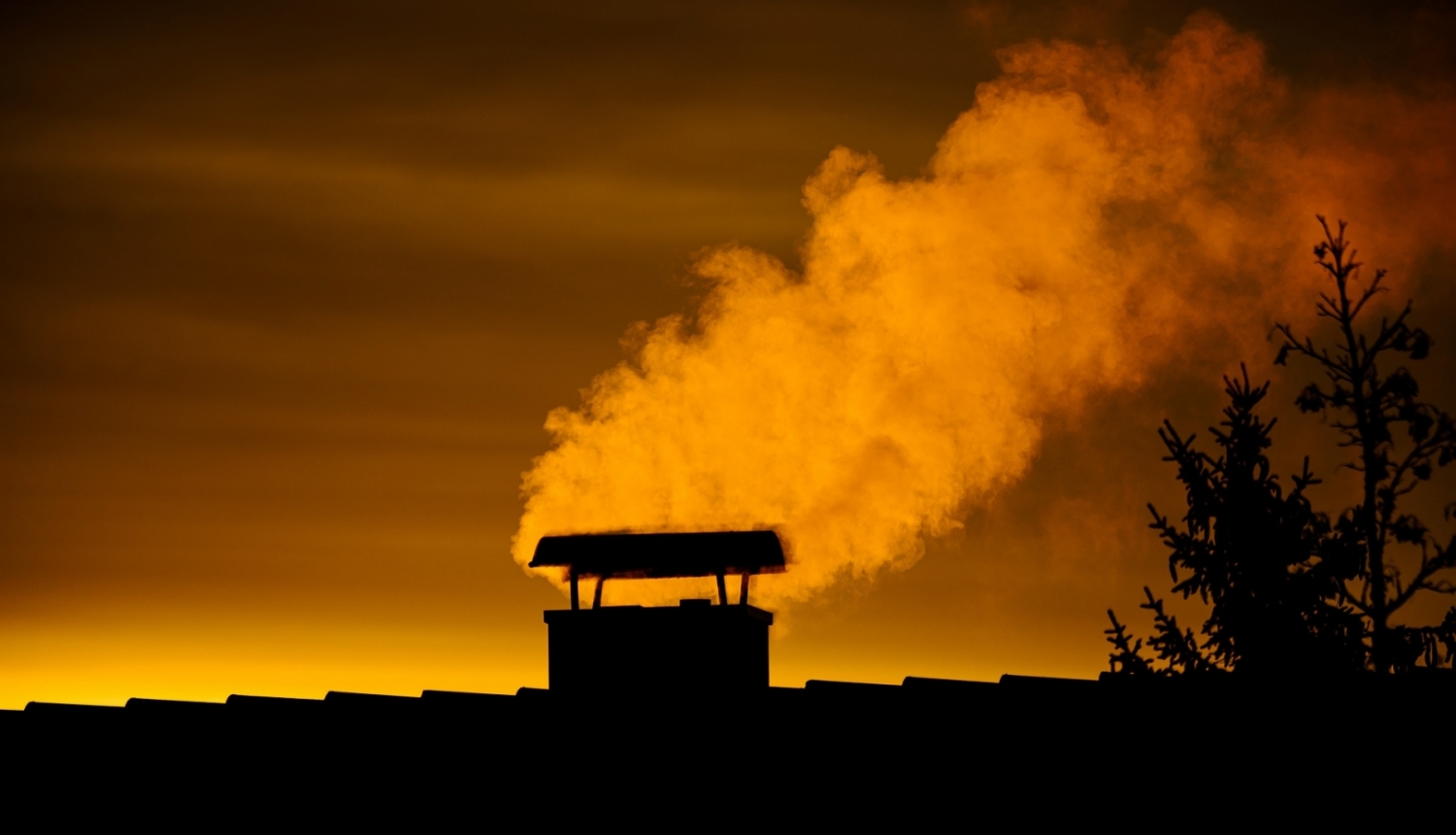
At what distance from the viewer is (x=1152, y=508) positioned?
17.3 meters

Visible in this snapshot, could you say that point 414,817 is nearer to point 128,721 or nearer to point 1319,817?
point 128,721

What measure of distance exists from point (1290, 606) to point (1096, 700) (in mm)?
7215

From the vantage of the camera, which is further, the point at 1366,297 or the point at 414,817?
the point at 1366,297

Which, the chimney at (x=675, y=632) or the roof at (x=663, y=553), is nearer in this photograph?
the chimney at (x=675, y=632)

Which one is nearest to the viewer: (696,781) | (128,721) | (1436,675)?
(696,781)

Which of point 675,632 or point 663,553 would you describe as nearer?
point 675,632

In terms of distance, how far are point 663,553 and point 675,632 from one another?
3.71 ft

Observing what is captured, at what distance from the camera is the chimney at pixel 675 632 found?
12734mm

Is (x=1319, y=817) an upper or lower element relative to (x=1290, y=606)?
lower

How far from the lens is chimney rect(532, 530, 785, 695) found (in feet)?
41.8

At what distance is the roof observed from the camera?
535 inches

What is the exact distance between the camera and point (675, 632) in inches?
506

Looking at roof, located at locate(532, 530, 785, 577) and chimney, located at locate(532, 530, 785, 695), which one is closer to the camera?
chimney, located at locate(532, 530, 785, 695)

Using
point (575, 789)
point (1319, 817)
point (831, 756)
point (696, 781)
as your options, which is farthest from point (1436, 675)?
point (575, 789)
